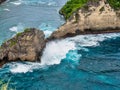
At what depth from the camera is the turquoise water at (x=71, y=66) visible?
1344 inches

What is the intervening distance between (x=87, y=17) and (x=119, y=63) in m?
10.9

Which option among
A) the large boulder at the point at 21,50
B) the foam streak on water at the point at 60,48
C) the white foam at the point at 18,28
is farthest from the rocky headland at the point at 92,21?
the white foam at the point at 18,28

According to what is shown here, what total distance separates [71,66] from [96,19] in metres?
11.6

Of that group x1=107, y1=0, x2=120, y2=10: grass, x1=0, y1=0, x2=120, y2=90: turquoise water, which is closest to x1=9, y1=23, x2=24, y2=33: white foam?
x1=0, y1=0, x2=120, y2=90: turquoise water

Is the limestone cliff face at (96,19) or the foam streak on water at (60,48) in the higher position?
the limestone cliff face at (96,19)

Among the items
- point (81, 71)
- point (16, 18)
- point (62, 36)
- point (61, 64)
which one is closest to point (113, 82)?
point (81, 71)

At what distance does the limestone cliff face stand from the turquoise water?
1256 mm

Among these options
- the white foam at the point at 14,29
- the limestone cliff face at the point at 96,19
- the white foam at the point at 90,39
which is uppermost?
the limestone cliff face at the point at 96,19

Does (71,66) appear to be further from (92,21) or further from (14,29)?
(14,29)

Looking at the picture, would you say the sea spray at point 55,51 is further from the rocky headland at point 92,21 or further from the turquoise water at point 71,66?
the rocky headland at point 92,21

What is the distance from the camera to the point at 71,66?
37.9 m

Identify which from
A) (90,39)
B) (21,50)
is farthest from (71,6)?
(21,50)

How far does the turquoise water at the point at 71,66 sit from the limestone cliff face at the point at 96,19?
4.12 ft

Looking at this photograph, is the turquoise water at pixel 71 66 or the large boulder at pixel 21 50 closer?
the turquoise water at pixel 71 66
